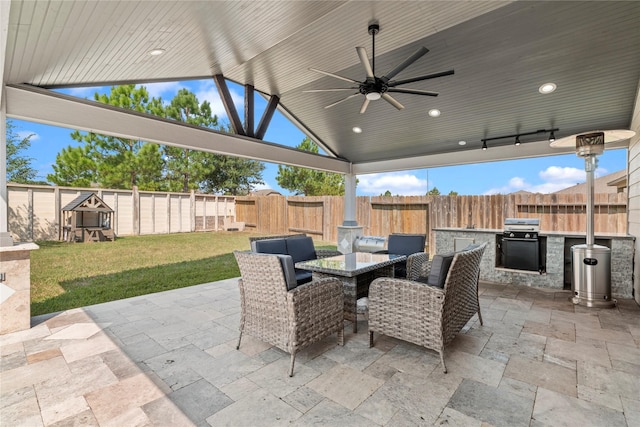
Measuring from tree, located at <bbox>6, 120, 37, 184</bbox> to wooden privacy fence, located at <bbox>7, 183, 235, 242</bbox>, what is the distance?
430 centimetres

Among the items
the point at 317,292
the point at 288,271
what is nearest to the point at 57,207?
the point at 288,271

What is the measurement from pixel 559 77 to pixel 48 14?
5191mm

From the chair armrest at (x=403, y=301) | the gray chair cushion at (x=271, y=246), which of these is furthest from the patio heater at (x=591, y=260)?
the gray chair cushion at (x=271, y=246)

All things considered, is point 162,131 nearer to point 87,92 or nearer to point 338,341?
point 338,341

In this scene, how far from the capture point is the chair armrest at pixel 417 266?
11.9 feet

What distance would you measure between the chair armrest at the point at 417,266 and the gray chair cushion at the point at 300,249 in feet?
4.34

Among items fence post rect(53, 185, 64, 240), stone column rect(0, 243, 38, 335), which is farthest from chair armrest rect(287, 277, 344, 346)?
fence post rect(53, 185, 64, 240)

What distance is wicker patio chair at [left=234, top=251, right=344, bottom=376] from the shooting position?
89.4 inches

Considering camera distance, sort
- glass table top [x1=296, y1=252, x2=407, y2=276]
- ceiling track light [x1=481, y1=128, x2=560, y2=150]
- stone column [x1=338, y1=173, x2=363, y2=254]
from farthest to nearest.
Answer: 1. stone column [x1=338, y1=173, x2=363, y2=254]
2. ceiling track light [x1=481, y1=128, x2=560, y2=150]
3. glass table top [x1=296, y1=252, x2=407, y2=276]

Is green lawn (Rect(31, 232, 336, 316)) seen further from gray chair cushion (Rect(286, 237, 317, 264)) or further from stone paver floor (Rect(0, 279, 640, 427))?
gray chair cushion (Rect(286, 237, 317, 264))

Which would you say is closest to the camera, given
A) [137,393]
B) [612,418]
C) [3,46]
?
[612,418]

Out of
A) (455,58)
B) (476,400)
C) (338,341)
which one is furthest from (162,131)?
(476,400)

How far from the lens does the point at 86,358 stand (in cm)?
248

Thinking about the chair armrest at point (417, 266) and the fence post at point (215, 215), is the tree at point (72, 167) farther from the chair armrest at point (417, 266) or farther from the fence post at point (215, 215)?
the chair armrest at point (417, 266)
